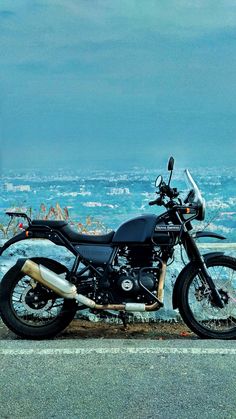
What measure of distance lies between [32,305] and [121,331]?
89 cm

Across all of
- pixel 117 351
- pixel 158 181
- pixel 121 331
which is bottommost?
pixel 121 331

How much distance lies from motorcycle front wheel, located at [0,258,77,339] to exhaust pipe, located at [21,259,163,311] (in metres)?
0.11

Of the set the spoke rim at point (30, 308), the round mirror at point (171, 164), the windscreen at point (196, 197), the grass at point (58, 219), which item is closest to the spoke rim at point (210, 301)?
the windscreen at point (196, 197)

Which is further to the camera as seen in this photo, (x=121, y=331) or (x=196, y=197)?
(x=121, y=331)

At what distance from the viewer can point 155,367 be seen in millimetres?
4781

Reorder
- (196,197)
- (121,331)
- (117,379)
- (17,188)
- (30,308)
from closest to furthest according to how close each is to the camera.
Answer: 1. (117,379)
2. (30,308)
3. (196,197)
4. (121,331)
5. (17,188)

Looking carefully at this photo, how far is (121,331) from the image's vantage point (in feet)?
19.8

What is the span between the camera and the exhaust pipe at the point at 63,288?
18.1 feet

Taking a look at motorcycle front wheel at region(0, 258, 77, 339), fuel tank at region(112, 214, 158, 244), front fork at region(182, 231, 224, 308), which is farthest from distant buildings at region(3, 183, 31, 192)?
front fork at region(182, 231, 224, 308)

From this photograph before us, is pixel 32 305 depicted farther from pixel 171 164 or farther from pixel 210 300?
pixel 171 164

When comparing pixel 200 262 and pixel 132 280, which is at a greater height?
pixel 200 262

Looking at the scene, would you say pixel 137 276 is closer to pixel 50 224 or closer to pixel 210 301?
pixel 210 301

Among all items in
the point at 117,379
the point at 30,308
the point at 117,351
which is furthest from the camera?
the point at 30,308

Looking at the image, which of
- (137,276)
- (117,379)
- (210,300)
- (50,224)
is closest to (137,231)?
(137,276)
